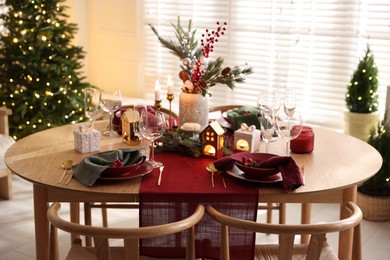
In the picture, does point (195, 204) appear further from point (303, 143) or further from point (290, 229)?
point (303, 143)

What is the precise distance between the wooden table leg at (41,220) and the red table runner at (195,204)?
41cm

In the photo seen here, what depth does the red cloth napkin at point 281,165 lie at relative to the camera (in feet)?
7.12

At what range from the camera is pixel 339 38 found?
4371 millimetres

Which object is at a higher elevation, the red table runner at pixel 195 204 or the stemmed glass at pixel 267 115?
the stemmed glass at pixel 267 115

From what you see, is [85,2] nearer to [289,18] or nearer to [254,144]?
[289,18]

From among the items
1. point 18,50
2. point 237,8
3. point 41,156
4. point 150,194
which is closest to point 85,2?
point 18,50

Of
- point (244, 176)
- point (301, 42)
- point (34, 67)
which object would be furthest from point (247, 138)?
point (34, 67)

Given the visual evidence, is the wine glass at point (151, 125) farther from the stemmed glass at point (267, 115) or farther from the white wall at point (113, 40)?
the white wall at point (113, 40)

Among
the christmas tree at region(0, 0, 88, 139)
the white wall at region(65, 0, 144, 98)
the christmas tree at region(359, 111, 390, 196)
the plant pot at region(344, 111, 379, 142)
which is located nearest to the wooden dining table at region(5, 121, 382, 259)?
the christmas tree at region(359, 111, 390, 196)

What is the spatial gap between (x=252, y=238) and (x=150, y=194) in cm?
43

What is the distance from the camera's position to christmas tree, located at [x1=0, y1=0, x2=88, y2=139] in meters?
4.55

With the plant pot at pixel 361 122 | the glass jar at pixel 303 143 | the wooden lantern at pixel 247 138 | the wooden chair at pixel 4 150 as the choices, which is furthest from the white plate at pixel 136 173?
the plant pot at pixel 361 122

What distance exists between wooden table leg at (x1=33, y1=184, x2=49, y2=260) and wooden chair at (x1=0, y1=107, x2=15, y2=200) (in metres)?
1.47

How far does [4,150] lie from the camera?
373 cm
